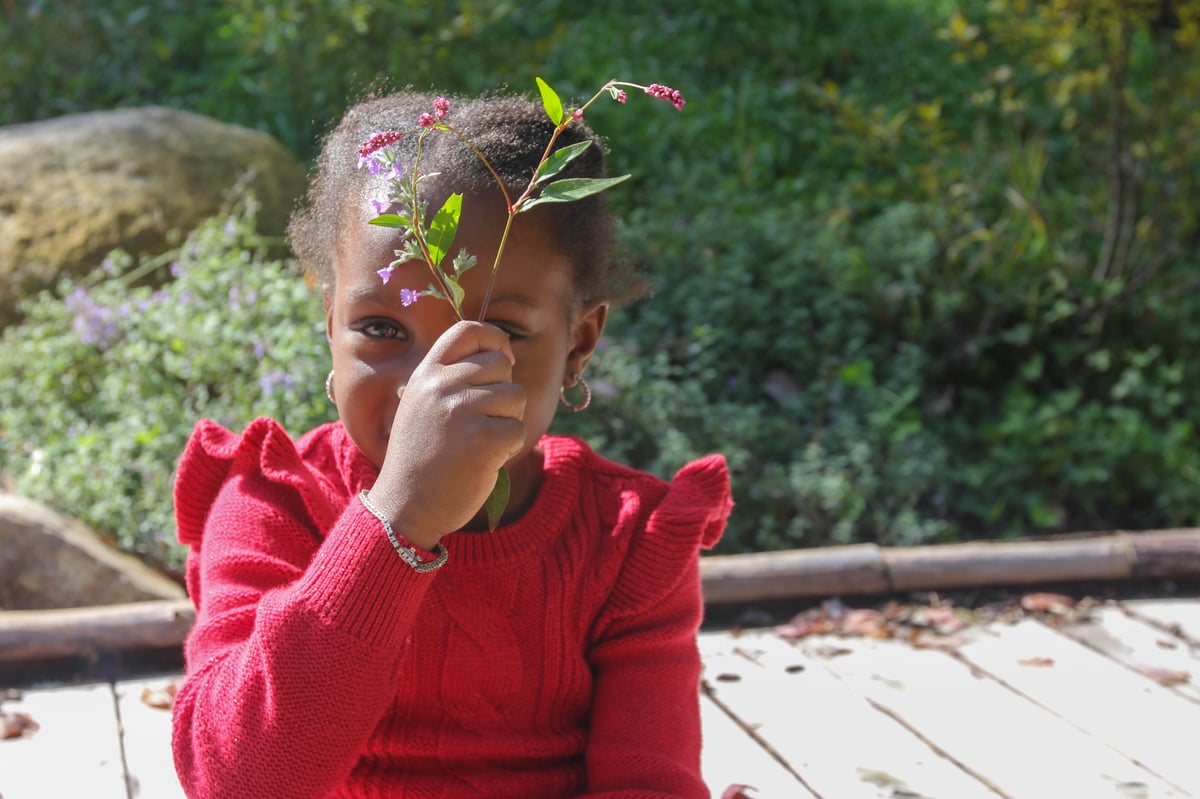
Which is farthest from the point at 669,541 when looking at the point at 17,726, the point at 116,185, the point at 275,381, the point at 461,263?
the point at 116,185

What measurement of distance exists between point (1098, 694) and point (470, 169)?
176 cm

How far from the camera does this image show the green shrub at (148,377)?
11.0ft

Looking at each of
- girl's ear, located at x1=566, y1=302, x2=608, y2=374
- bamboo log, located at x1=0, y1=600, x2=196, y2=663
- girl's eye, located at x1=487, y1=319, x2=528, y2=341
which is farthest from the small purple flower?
girl's eye, located at x1=487, y1=319, x2=528, y2=341

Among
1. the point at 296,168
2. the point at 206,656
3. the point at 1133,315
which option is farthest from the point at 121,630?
the point at 1133,315

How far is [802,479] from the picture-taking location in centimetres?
373

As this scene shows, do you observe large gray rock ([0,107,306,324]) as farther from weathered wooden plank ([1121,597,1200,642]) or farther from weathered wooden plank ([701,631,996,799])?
weathered wooden plank ([1121,597,1200,642])

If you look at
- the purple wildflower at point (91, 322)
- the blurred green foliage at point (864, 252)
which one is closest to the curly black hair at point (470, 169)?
the blurred green foliage at point (864, 252)

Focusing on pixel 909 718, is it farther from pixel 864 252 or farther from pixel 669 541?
pixel 864 252

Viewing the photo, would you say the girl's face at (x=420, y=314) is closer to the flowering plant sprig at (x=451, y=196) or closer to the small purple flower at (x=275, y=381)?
the flowering plant sprig at (x=451, y=196)

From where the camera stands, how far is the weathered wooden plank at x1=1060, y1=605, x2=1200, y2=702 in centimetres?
278

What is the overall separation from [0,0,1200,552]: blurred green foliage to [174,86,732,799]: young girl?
151cm

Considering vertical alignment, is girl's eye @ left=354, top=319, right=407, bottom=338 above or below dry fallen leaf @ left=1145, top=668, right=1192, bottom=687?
above

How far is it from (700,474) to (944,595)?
1462 mm

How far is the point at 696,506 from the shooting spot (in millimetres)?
1946
